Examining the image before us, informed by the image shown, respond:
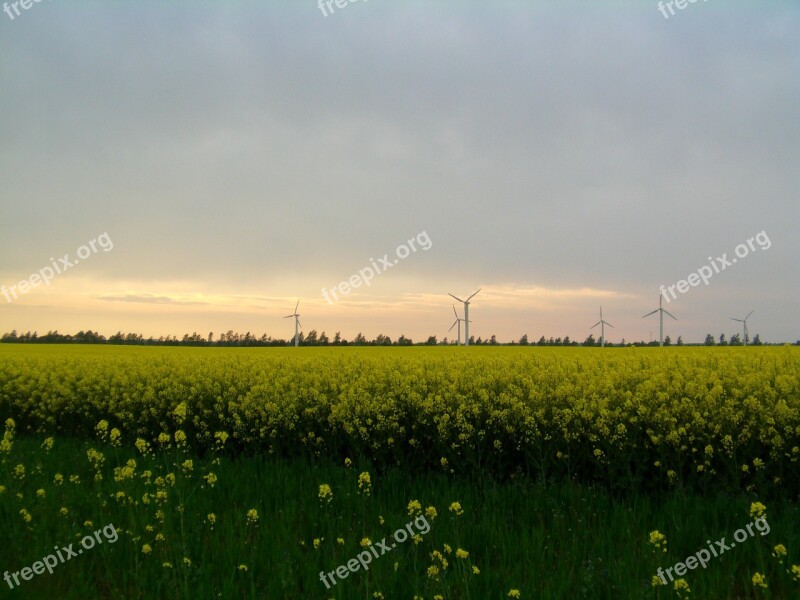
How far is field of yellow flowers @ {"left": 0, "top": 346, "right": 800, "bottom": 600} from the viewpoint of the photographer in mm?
5062

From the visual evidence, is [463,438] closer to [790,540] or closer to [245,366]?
[790,540]

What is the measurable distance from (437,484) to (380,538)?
1.92 m

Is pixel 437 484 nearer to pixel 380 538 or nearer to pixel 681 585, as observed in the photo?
pixel 380 538

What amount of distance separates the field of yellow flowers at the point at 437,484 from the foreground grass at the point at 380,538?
0.09 feet

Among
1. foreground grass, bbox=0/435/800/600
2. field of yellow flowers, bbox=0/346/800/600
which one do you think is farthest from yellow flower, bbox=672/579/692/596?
foreground grass, bbox=0/435/800/600

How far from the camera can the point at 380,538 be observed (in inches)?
231

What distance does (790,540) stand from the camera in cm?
530

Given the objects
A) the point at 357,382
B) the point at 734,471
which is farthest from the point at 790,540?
the point at 357,382

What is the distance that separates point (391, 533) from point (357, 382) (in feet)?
13.2

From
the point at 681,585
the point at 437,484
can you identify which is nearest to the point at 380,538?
the point at 437,484

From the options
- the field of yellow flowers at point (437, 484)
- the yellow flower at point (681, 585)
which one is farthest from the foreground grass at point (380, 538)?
the yellow flower at point (681, 585)

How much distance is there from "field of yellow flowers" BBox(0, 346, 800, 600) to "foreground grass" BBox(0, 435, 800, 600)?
28 millimetres

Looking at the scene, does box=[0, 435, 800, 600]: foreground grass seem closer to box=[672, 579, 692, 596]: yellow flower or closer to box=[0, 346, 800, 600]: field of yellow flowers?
box=[0, 346, 800, 600]: field of yellow flowers

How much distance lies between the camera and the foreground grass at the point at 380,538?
15.8 ft
